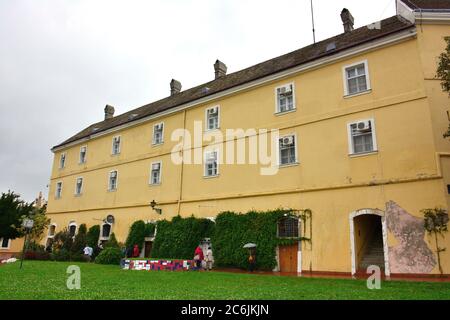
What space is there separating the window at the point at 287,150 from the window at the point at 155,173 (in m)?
9.48

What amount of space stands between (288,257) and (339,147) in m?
5.72

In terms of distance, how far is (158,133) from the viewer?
26594 millimetres

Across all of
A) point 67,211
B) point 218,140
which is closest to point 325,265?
point 218,140

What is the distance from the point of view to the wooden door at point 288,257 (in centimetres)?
1738

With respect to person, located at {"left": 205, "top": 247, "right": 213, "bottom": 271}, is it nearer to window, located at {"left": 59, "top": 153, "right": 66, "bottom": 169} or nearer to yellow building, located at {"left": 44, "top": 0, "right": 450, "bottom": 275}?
yellow building, located at {"left": 44, "top": 0, "right": 450, "bottom": 275}

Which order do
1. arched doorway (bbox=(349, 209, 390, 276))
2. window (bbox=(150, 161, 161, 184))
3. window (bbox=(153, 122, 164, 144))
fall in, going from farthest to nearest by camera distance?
window (bbox=(153, 122, 164, 144))
window (bbox=(150, 161, 161, 184))
arched doorway (bbox=(349, 209, 390, 276))

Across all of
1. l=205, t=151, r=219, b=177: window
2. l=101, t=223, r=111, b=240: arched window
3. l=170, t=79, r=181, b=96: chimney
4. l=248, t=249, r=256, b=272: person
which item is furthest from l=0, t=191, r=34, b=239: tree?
l=248, t=249, r=256, b=272: person

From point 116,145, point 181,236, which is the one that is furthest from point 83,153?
point 181,236

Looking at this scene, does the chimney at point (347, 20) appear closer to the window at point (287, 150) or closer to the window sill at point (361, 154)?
the window at point (287, 150)

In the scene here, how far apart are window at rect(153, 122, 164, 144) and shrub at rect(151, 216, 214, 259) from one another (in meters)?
6.38

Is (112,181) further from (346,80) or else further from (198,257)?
(346,80)

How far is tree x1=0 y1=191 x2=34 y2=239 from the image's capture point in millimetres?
34500
